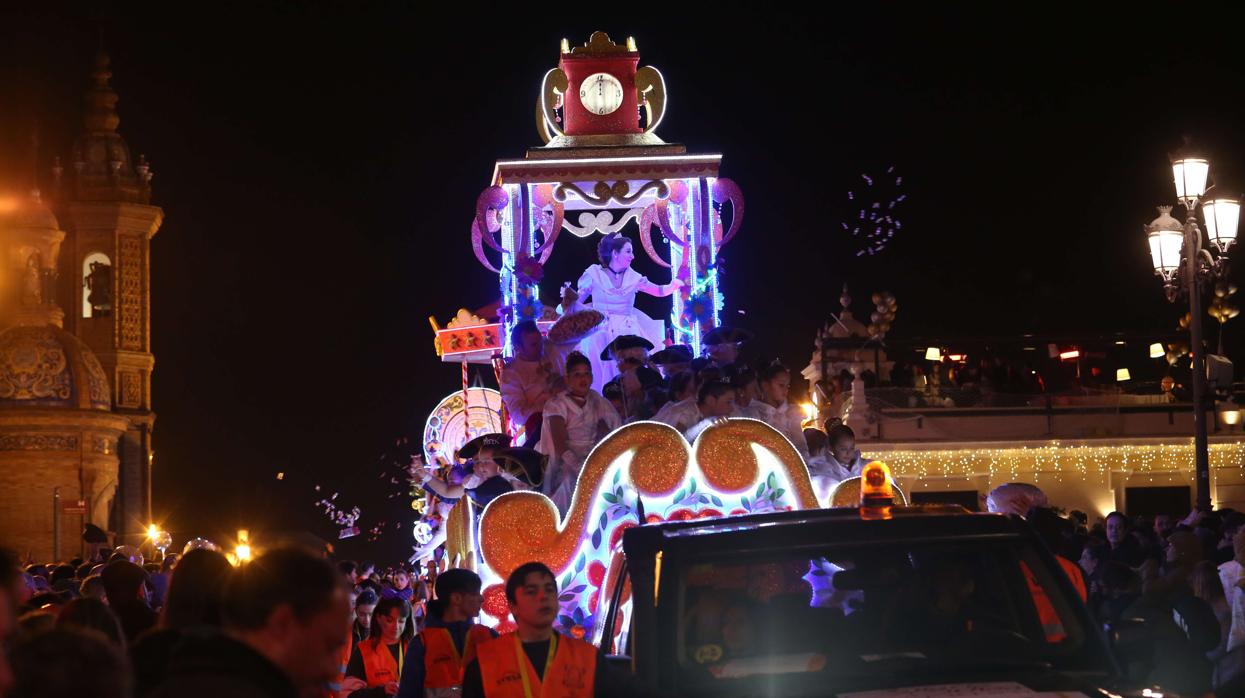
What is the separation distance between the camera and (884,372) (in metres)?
40.3

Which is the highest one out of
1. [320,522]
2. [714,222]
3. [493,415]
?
[714,222]

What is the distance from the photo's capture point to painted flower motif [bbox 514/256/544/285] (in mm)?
17166

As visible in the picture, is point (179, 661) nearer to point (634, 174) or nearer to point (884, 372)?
point (634, 174)

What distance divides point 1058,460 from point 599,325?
2275 cm

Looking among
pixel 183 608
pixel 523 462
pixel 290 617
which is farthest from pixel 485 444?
pixel 290 617

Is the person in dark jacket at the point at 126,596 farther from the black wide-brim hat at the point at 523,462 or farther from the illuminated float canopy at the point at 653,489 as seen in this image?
the black wide-brim hat at the point at 523,462

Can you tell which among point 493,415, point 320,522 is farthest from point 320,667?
point 320,522

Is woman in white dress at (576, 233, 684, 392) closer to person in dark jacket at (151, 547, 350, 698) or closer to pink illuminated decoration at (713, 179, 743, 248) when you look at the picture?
pink illuminated decoration at (713, 179, 743, 248)

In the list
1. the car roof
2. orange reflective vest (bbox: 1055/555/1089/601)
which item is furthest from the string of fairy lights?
the car roof

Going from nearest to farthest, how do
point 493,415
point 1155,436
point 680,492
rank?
point 680,492
point 493,415
point 1155,436

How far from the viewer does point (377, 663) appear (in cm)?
1071

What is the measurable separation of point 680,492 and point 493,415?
8837 mm

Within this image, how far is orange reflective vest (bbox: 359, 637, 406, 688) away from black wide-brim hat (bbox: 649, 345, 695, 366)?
12.6ft

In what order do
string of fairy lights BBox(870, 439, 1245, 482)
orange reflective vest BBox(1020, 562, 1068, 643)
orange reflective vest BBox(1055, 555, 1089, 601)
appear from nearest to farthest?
1. orange reflective vest BBox(1020, 562, 1068, 643)
2. orange reflective vest BBox(1055, 555, 1089, 601)
3. string of fairy lights BBox(870, 439, 1245, 482)
